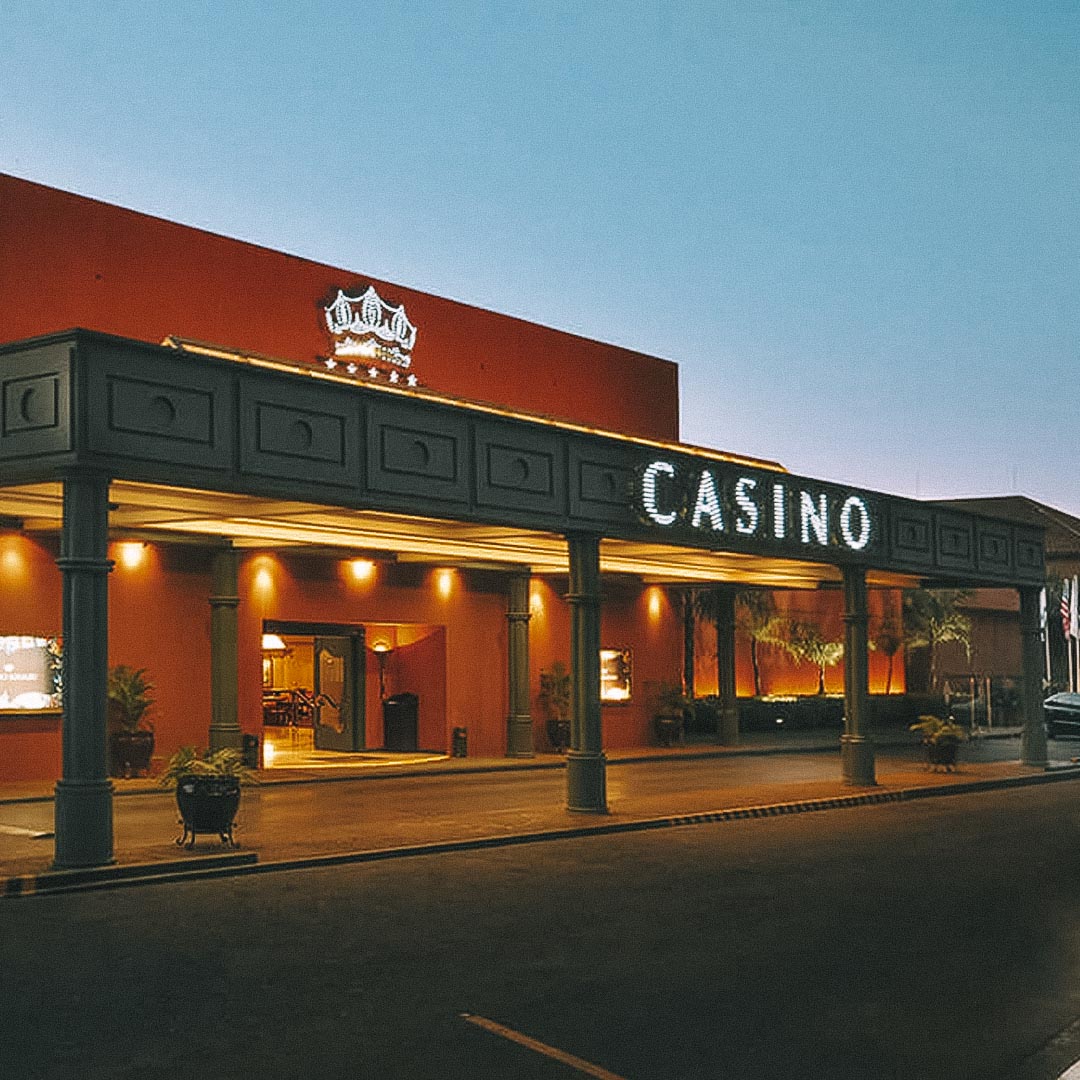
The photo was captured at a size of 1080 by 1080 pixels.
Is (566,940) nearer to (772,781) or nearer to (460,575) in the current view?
(772,781)

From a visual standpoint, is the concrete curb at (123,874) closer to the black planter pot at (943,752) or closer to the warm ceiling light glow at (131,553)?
the warm ceiling light glow at (131,553)

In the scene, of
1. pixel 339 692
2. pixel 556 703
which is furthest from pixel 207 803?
pixel 556 703

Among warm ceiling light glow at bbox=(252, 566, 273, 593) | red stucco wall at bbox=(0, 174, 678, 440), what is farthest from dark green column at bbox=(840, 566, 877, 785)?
warm ceiling light glow at bbox=(252, 566, 273, 593)

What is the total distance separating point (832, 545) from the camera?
26406mm

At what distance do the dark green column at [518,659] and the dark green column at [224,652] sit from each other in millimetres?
7611

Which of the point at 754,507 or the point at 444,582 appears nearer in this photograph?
the point at 754,507

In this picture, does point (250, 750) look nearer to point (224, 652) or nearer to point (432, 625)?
point (224, 652)

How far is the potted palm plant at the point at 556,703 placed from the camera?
3388 centimetres

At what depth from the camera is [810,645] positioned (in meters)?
51.2

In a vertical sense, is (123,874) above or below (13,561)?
below

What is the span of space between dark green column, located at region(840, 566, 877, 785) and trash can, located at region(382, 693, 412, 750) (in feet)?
34.5

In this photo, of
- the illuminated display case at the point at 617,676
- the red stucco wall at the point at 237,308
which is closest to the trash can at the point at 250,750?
the red stucco wall at the point at 237,308

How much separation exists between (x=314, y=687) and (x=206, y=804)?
63.0 ft

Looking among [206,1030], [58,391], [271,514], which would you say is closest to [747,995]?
[206,1030]
